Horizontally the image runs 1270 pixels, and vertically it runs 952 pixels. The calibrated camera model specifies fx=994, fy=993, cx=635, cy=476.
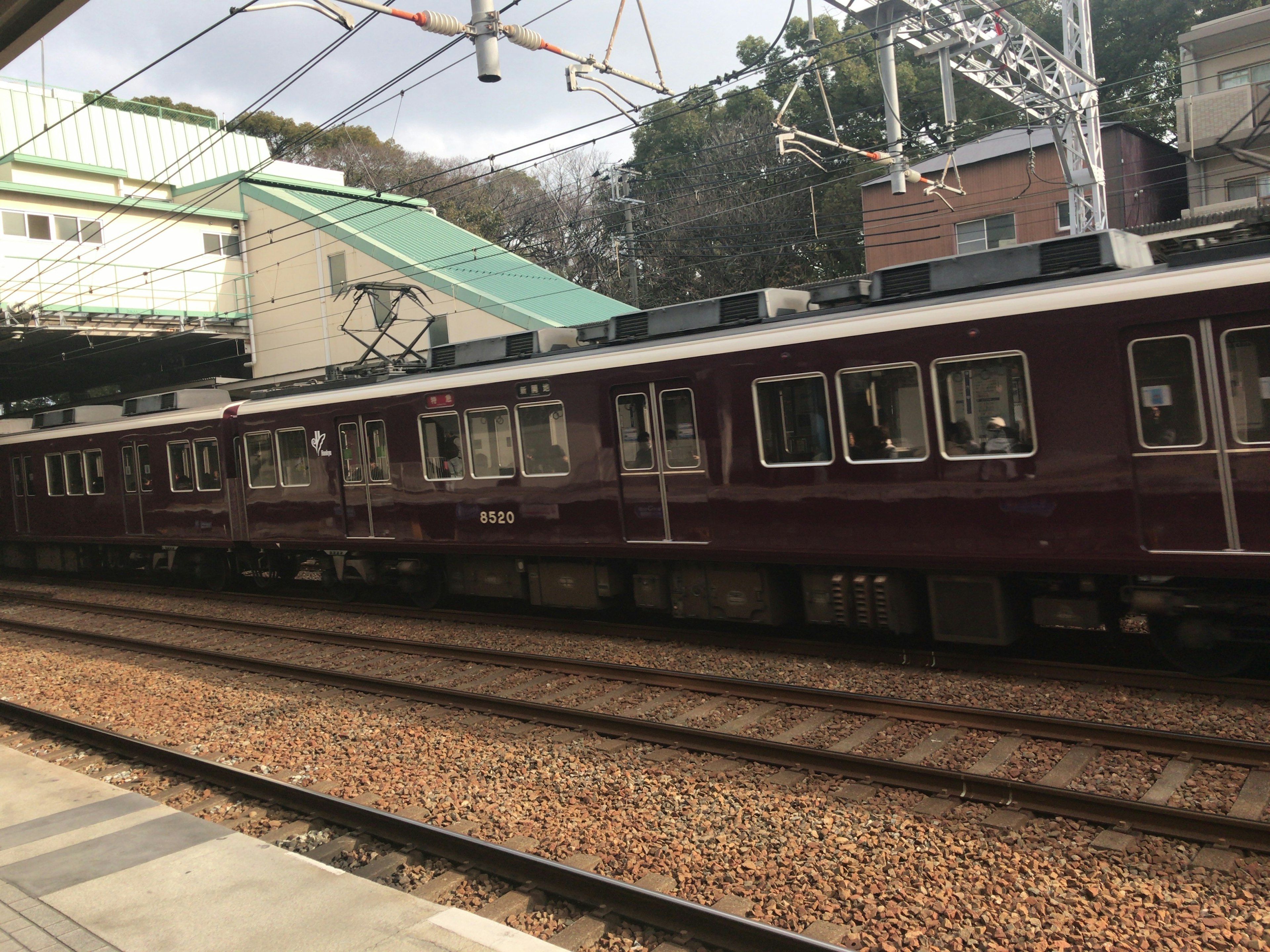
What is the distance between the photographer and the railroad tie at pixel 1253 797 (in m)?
4.95

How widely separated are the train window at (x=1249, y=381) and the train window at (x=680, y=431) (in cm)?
432

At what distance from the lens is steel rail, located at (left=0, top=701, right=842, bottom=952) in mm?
3938

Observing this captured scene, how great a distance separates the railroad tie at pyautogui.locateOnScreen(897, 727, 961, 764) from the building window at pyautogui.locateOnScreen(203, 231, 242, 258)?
1102 inches

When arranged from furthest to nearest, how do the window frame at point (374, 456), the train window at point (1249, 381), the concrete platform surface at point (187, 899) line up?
the window frame at point (374, 456) < the train window at point (1249, 381) < the concrete platform surface at point (187, 899)

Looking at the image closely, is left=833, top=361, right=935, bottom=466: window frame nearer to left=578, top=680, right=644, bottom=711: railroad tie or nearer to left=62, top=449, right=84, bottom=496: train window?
left=578, top=680, right=644, bottom=711: railroad tie

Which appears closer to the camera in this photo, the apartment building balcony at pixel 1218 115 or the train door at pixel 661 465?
the train door at pixel 661 465

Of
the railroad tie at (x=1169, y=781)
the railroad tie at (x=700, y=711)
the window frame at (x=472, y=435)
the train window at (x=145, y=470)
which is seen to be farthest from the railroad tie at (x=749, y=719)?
the train window at (x=145, y=470)

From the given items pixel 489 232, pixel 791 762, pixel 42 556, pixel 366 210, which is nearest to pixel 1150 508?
pixel 791 762

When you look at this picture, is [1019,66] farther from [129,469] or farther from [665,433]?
[129,469]

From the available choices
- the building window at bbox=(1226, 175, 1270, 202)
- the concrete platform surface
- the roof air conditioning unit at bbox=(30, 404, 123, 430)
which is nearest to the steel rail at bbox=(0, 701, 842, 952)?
the concrete platform surface

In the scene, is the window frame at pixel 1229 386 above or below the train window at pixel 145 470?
below

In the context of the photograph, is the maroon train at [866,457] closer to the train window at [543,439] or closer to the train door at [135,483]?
the train window at [543,439]

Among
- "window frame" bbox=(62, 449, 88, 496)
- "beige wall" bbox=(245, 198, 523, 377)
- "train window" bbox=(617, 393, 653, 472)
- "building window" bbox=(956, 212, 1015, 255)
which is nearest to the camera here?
"train window" bbox=(617, 393, 653, 472)

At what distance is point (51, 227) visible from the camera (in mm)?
27094
